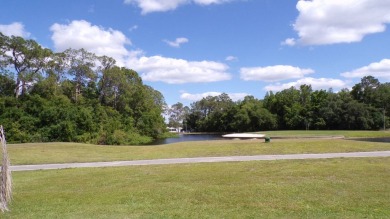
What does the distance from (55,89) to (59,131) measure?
10.7 metres

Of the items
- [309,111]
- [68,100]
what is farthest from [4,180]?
[309,111]

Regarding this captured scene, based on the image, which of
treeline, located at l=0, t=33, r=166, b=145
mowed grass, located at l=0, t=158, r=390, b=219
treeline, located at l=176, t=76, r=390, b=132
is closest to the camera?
mowed grass, located at l=0, t=158, r=390, b=219

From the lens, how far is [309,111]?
326 ft

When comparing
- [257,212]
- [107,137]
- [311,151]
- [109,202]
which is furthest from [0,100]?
[257,212]

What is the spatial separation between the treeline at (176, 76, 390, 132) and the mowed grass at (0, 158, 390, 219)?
3183 inches

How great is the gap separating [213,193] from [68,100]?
50930 mm

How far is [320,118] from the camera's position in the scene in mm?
94812

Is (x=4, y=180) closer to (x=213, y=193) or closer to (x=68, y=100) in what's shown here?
(x=213, y=193)

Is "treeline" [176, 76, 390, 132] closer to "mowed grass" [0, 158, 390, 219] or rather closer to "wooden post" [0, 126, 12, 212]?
"mowed grass" [0, 158, 390, 219]

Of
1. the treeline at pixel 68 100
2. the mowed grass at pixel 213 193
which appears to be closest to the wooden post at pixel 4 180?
the mowed grass at pixel 213 193

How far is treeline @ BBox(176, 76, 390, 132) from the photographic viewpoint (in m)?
90.1

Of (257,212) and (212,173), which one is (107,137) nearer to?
(212,173)

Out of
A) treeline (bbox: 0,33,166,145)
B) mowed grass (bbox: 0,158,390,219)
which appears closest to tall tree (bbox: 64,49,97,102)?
treeline (bbox: 0,33,166,145)

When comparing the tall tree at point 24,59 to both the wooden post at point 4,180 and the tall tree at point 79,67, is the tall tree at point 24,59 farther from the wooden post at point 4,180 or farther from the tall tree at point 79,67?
the wooden post at point 4,180
